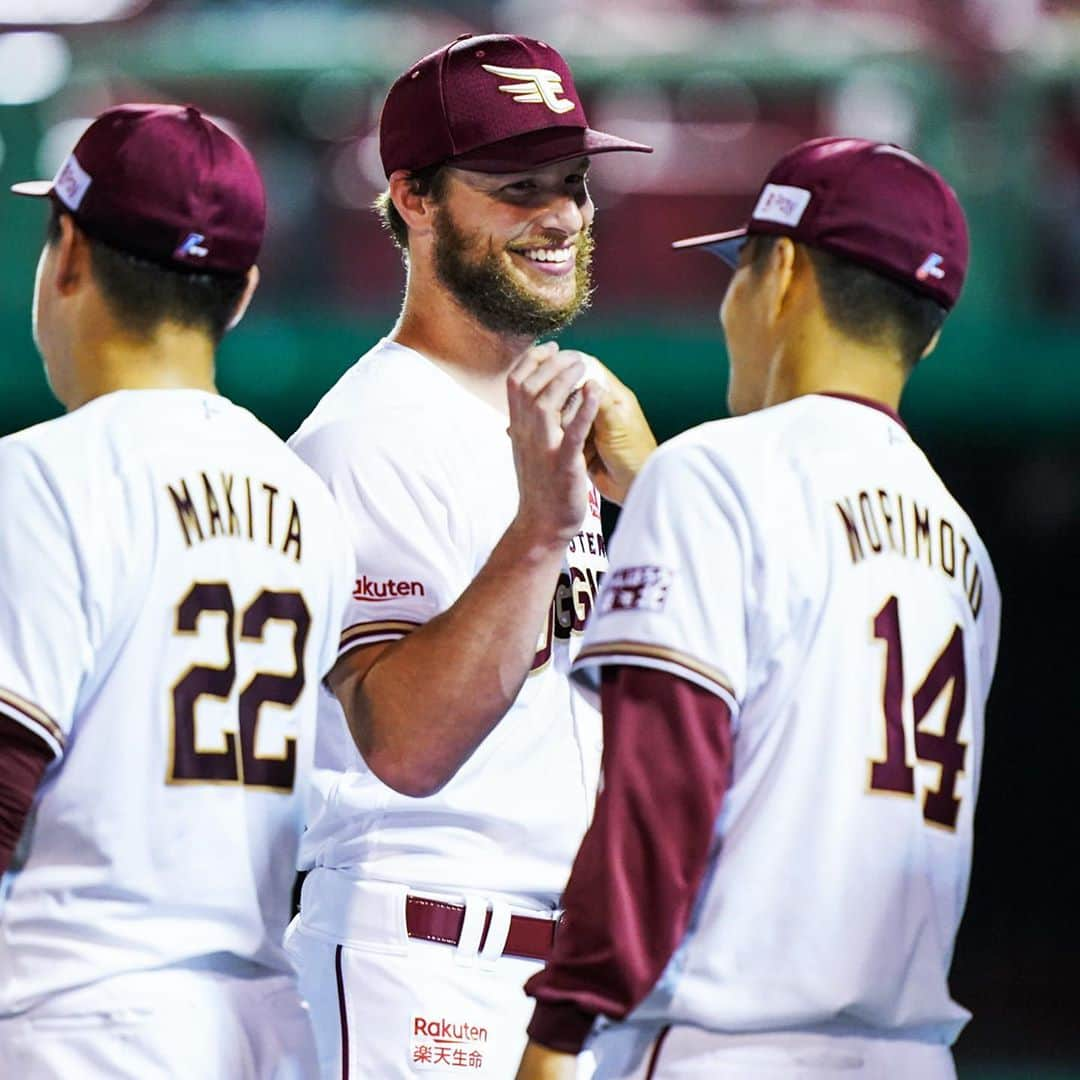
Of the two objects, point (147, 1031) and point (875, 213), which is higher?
point (875, 213)

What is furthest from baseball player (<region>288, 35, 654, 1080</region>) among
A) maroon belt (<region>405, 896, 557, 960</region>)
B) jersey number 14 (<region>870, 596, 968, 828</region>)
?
jersey number 14 (<region>870, 596, 968, 828</region>)

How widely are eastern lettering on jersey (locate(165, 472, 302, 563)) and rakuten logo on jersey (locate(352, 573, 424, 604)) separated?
374 mm

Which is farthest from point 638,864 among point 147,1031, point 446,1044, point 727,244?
point 727,244

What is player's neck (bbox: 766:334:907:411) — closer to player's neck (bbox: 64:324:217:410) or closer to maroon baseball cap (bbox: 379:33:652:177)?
player's neck (bbox: 64:324:217:410)

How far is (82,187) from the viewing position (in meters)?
2.56

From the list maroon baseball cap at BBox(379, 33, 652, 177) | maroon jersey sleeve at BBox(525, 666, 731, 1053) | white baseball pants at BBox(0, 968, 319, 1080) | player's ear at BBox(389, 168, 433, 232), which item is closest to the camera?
maroon jersey sleeve at BBox(525, 666, 731, 1053)

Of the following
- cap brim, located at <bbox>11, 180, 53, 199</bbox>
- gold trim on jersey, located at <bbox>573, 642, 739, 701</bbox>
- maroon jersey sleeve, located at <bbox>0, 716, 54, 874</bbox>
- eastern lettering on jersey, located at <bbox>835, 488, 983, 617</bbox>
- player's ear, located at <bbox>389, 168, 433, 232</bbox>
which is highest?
player's ear, located at <bbox>389, 168, 433, 232</bbox>

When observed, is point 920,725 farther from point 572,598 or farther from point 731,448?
point 572,598

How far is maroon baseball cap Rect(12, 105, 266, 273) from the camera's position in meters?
2.53

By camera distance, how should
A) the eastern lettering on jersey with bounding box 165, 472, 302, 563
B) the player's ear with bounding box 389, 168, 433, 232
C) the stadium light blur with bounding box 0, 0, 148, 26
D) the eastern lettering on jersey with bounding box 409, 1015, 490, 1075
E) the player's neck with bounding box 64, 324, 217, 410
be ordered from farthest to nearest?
the stadium light blur with bounding box 0, 0, 148, 26, the player's ear with bounding box 389, 168, 433, 232, the eastern lettering on jersey with bounding box 409, 1015, 490, 1075, the player's neck with bounding box 64, 324, 217, 410, the eastern lettering on jersey with bounding box 165, 472, 302, 563

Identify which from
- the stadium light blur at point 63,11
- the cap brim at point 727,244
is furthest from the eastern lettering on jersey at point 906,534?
the stadium light blur at point 63,11

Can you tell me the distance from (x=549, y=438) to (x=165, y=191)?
1.93 feet

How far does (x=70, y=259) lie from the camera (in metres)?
2.58

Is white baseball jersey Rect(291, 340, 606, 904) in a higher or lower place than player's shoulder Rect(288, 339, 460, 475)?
lower
